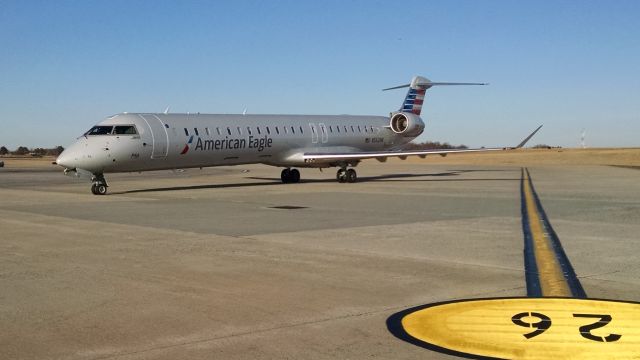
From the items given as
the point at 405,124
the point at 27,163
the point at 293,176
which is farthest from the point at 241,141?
the point at 27,163

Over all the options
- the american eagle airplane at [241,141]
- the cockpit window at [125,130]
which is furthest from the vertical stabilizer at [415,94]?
the cockpit window at [125,130]

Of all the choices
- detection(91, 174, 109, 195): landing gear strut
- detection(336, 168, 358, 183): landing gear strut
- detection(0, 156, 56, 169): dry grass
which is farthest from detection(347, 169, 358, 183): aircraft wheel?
detection(0, 156, 56, 169): dry grass

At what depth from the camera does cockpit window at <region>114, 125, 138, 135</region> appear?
23789 mm

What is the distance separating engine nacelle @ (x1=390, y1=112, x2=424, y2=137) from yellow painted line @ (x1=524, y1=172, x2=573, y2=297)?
2207 centimetres

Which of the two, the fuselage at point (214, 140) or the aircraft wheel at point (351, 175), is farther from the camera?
the aircraft wheel at point (351, 175)

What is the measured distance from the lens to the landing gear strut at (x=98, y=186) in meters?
23.3

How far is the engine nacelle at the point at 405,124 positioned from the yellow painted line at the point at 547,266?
869 inches

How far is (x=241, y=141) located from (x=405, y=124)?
34.5ft

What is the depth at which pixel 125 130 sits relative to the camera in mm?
23938

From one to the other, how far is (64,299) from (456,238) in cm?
632

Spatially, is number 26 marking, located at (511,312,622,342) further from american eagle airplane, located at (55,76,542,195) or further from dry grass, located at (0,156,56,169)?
dry grass, located at (0,156,56,169)

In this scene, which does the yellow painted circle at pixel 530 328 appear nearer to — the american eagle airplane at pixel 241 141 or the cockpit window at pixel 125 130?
the american eagle airplane at pixel 241 141

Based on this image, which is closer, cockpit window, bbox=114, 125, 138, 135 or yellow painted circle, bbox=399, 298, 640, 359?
yellow painted circle, bbox=399, 298, 640, 359

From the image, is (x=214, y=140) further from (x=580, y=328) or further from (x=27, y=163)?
(x=27, y=163)
